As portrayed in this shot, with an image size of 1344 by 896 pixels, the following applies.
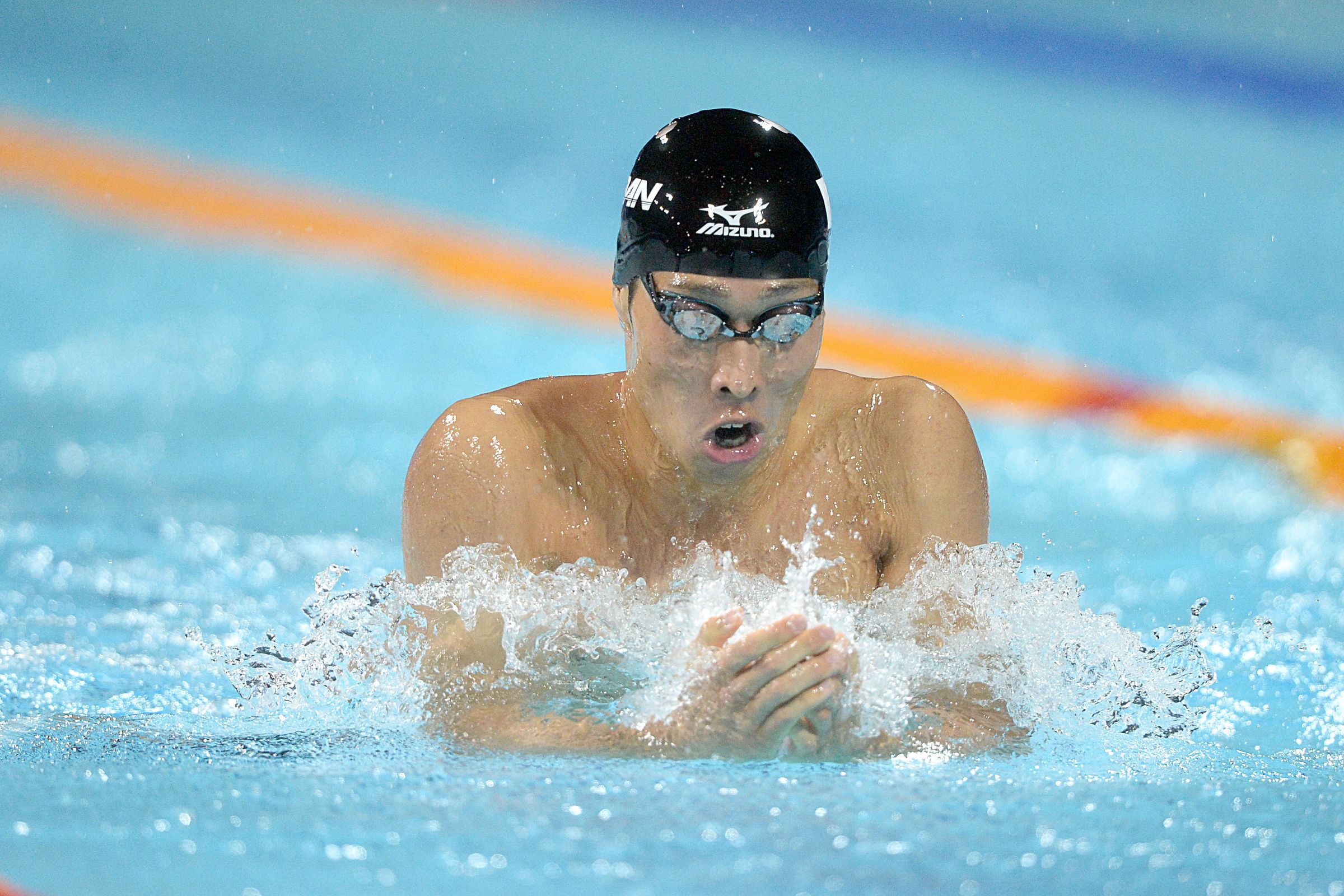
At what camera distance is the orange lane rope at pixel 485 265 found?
15.5ft

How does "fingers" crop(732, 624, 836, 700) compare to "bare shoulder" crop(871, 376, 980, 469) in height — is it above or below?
below

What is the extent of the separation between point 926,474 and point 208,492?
2.47 m

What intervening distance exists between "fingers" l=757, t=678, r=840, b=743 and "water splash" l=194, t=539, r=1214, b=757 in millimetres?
201

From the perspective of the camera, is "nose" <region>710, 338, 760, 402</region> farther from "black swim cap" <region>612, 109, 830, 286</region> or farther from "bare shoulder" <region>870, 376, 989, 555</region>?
"bare shoulder" <region>870, 376, 989, 555</region>

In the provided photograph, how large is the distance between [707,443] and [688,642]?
1.04 ft

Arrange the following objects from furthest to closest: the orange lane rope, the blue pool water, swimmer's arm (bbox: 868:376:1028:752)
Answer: the orange lane rope, swimmer's arm (bbox: 868:376:1028:752), the blue pool water

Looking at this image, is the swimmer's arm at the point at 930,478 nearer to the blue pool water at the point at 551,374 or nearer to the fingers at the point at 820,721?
the blue pool water at the point at 551,374

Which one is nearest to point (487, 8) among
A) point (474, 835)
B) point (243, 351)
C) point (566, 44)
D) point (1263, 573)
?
point (566, 44)

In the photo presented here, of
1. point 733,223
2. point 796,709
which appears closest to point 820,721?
point 796,709

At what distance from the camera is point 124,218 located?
617 cm

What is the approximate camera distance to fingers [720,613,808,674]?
1.66 meters

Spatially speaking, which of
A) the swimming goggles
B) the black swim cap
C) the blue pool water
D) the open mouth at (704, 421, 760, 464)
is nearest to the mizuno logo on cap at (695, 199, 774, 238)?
the black swim cap

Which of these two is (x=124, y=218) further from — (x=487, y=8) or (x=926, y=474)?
(x=926, y=474)

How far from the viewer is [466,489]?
204cm
